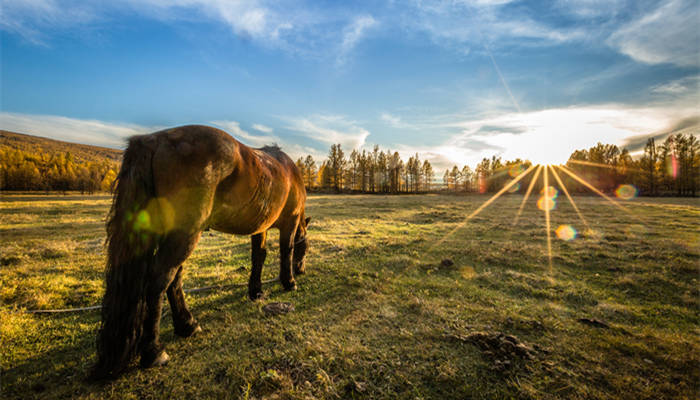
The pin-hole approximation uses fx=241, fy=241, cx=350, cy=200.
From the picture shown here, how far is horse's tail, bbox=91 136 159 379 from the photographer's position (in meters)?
2.59

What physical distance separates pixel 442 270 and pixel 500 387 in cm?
404

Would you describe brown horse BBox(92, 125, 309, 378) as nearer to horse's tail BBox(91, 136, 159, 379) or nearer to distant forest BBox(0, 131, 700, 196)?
horse's tail BBox(91, 136, 159, 379)

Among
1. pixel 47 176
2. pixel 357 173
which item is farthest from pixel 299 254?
pixel 47 176

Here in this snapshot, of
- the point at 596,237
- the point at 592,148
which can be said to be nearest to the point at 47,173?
the point at 596,237

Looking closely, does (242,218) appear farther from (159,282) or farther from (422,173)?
(422,173)

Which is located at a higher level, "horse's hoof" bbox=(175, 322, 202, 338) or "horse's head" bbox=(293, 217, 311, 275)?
"horse's head" bbox=(293, 217, 311, 275)

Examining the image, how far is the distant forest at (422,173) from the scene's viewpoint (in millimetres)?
53375

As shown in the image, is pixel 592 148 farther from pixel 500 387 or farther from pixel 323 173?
pixel 500 387

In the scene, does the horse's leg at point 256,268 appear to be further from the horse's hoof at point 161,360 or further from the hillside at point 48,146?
the hillside at point 48,146

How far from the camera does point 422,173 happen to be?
305 ft

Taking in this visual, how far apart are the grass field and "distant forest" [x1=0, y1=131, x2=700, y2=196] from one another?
64.3 meters

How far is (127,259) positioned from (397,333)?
352 cm

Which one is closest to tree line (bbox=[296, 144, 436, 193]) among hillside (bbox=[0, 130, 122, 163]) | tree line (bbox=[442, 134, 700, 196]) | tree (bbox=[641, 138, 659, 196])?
tree line (bbox=[442, 134, 700, 196])

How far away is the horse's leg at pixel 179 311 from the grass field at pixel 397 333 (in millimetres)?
153
